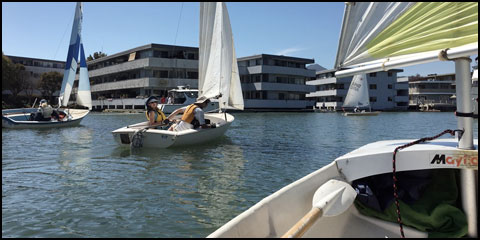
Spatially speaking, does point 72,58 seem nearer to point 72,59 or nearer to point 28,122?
point 72,59

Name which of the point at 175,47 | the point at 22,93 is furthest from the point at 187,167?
the point at 22,93

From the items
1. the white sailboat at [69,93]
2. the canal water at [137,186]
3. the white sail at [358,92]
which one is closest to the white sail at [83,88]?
the white sailboat at [69,93]

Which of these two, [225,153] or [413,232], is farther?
[225,153]

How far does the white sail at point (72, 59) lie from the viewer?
89.9ft

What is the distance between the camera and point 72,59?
Result: 27766 mm

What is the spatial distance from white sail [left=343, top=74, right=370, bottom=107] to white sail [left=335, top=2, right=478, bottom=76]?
4874cm

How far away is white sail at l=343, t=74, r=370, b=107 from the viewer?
165ft

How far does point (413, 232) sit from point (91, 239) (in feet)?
13.1

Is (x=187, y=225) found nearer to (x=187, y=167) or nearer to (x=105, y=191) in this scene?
(x=105, y=191)

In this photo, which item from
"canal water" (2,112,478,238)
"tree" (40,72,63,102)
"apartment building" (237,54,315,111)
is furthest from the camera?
"tree" (40,72,63,102)

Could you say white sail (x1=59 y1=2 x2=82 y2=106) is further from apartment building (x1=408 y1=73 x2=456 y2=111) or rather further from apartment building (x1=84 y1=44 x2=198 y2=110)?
apartment building (x1=408 y1=73 x2=456 y2=111)

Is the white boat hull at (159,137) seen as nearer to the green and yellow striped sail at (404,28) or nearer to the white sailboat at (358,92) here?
the green and yellow striped sail at (404,28)

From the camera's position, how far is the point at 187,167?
934 centimetres

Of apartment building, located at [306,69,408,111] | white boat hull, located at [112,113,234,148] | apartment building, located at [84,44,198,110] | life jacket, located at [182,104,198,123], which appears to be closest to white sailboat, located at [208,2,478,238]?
white boat hull, located at [112,113,234,148]
